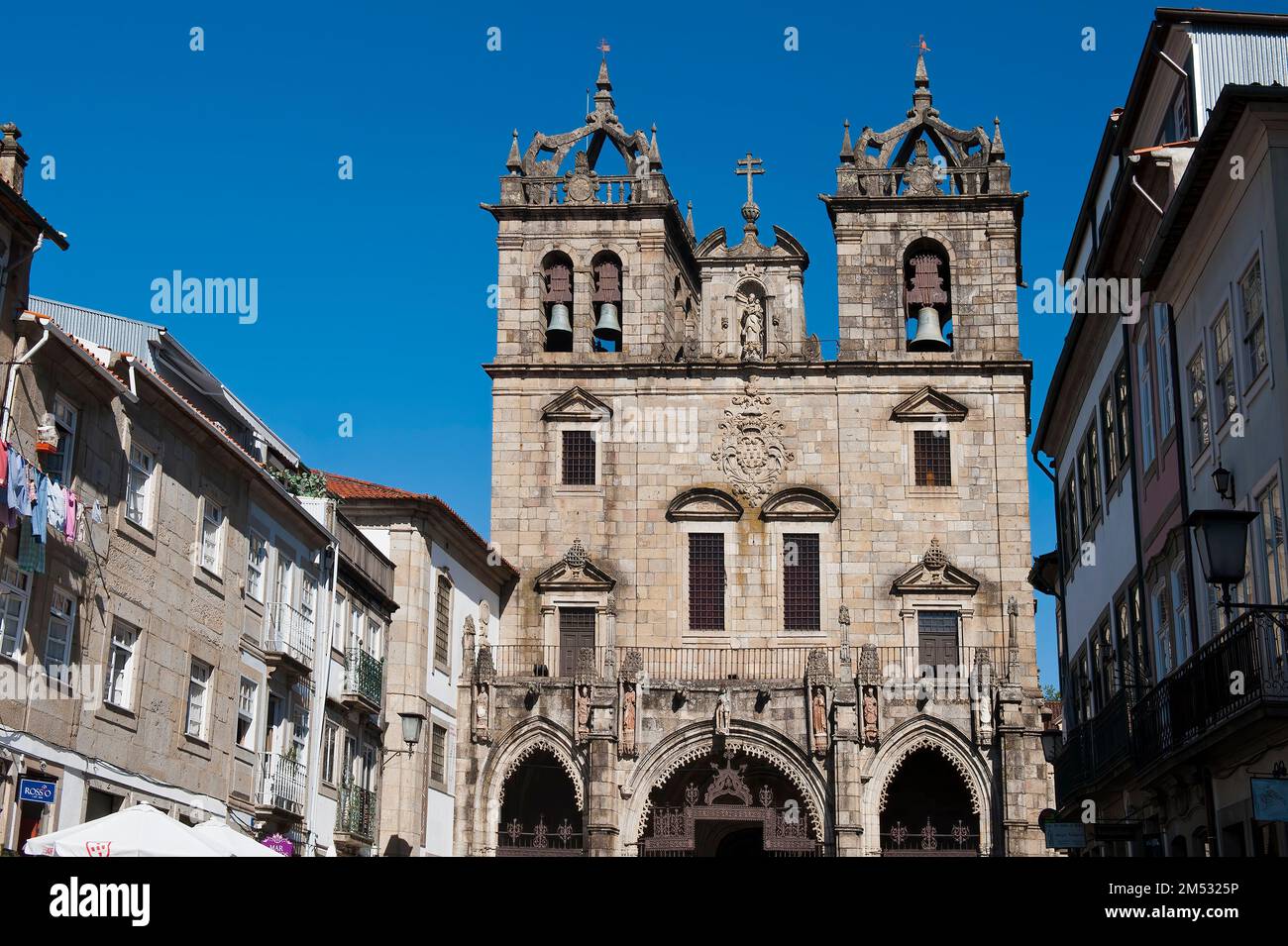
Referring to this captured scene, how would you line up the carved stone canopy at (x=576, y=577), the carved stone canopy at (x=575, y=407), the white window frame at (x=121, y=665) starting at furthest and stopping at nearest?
the carved stone canopy at (x=575, y=407), the carved stone canopy at (x=576, y=577), the white window frame at (x=121, y=665)

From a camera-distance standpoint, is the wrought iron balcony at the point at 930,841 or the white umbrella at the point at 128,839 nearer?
the white umbrella at the point at 128,839

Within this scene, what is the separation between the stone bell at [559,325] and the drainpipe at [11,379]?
26.5 m

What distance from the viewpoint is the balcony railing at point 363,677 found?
33.8 meters

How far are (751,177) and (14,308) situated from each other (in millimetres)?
30436

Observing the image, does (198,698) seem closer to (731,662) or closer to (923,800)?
(731,662)

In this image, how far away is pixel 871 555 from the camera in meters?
44.5

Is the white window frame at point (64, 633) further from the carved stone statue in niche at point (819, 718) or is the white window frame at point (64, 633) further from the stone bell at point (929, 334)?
the stone bell at point (929, 334)

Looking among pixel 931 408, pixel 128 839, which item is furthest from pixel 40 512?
pixel 931 408

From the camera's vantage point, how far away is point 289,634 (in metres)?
30.5

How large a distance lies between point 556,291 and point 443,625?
11.2m

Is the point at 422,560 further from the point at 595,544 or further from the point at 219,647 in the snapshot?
the point at 219,647

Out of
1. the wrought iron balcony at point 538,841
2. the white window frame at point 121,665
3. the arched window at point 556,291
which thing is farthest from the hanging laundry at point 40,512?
the arched window at point 556,291

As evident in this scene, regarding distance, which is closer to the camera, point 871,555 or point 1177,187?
point 1177,187
